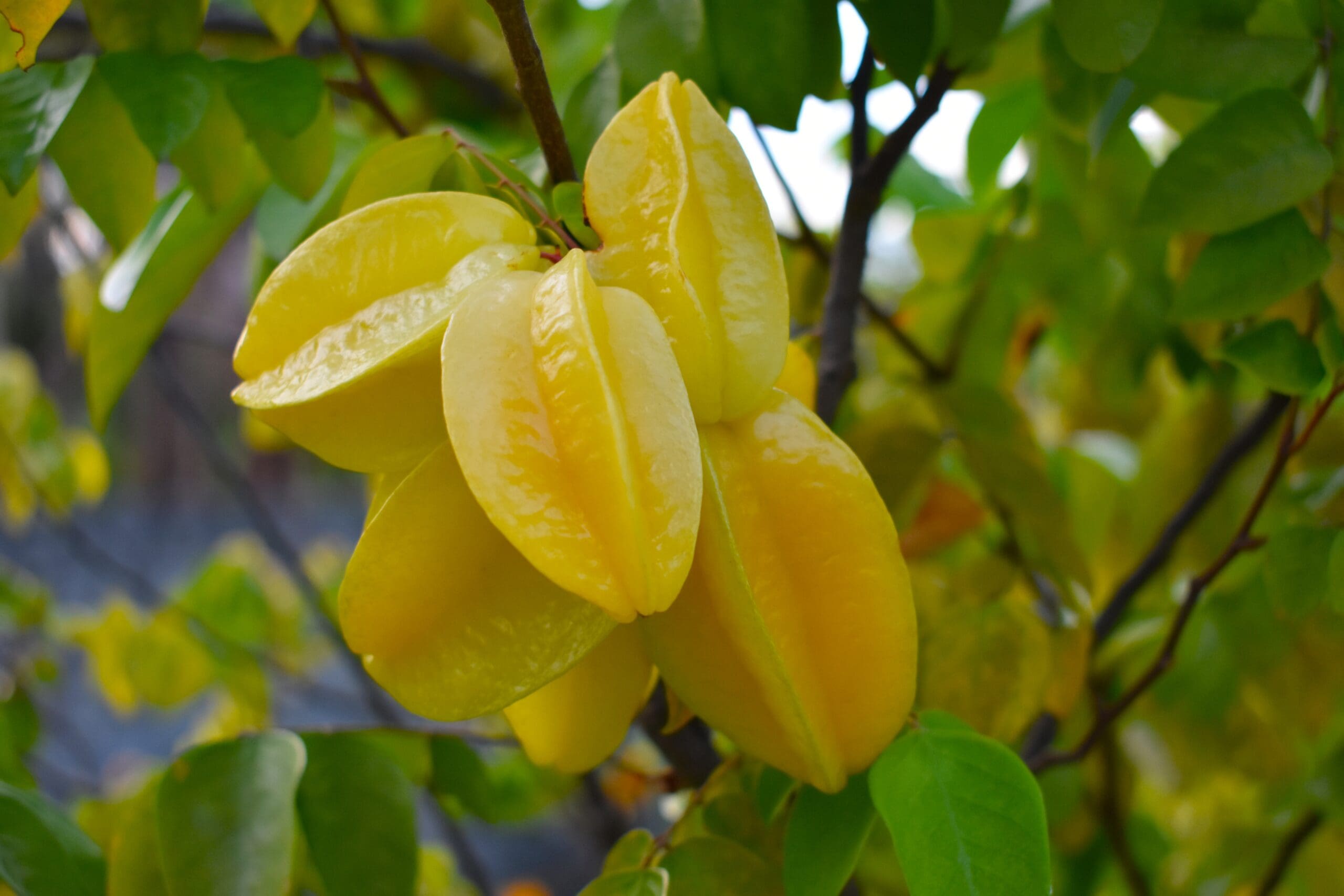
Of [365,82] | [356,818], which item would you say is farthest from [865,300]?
[356,818]

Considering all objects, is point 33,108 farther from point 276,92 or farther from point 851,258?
point 851,258

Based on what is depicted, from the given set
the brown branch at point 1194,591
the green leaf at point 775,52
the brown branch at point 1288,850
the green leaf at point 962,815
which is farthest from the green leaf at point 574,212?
the brown branch at point 1288,850

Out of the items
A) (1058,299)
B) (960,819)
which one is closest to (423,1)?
(1058,299)

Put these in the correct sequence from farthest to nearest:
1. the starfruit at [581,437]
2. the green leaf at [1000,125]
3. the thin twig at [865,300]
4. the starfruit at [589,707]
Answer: the green leaf at [1000,125], the thin twig at [865,300], the starfruit at [589,707], the starfruit at [581,437]

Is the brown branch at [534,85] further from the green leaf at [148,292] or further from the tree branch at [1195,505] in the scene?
the tree branch at [1195,505]

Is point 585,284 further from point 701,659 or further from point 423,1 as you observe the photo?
point 423,1

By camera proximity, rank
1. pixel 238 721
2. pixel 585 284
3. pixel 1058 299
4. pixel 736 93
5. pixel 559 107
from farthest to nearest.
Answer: pixel 238 721 < pixel 1058 299 < pixel 559 107 < pixel 736 93 < pixel 585 284

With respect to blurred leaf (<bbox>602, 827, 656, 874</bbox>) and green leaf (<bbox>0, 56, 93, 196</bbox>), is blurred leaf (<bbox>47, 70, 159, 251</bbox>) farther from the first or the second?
blurred leaf (<bbox>602, 827, 656, 874</bbox>)
